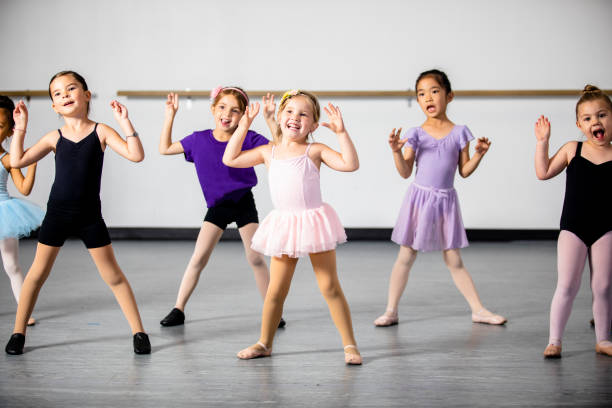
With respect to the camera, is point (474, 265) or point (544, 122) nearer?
point (544, 122)

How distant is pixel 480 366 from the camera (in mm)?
2129

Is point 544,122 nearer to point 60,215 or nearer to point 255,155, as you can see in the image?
point 255,155

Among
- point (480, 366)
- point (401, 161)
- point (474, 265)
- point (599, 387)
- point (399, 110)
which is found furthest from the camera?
point (399, 110)

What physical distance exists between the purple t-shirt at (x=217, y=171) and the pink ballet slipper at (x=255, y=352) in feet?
2.41

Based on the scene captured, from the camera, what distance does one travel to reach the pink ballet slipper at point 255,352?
7.26 feet

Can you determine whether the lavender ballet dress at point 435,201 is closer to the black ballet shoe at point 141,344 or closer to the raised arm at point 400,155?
the raised arm at point 400,155

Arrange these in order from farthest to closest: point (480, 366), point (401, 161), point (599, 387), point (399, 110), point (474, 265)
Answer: point (399, 110) → point (474, 265) → point (401, 161) → point (480, 366) → point (599, 387)

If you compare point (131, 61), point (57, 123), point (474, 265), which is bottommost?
point (474, 265)

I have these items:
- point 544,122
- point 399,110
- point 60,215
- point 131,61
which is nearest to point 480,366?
point 544,122

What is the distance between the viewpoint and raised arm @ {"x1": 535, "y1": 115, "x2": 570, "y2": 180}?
223 centimetres

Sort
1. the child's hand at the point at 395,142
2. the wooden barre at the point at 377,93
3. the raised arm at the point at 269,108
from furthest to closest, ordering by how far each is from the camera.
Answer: the wooden barre at the point at 377,93 < the child's hand at the point at 395,142 < the raised arm at the point at 269,108

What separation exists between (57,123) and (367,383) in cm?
463

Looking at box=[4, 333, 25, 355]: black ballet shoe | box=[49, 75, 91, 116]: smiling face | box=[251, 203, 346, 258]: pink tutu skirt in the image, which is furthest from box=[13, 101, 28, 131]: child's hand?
box=[251, 203, 346, 258]: pink tutu skirt

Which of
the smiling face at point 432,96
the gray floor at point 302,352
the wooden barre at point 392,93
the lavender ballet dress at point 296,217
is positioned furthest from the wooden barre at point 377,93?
the lavender ballet dress at point 296,217
